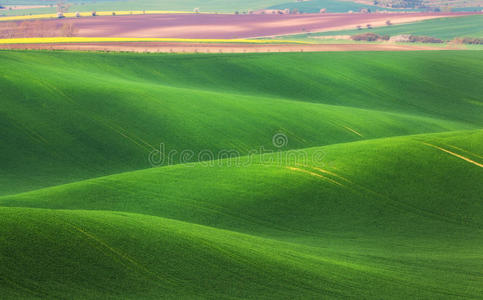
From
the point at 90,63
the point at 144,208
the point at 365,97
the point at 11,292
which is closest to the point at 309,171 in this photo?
the point at 144,208

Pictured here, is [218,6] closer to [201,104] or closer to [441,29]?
[441,29]

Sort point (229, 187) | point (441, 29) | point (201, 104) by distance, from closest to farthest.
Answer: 1. point (229, 187)
2. point (201, 104)
3. point (441, 29)

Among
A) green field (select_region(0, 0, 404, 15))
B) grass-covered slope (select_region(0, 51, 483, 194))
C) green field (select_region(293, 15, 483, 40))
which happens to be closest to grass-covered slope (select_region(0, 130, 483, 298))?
grass-covered slope (select_region(0, 51, 483, 194))

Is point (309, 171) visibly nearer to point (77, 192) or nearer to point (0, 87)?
point (77, 192)

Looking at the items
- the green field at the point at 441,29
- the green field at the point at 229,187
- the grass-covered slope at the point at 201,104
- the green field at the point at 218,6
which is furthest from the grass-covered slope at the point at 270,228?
the green field at the point at 218,6

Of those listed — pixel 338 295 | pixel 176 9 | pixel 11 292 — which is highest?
pixel 176 9

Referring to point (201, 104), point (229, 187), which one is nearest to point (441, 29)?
point (201, 104)

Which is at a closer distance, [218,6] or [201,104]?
[201,104]
